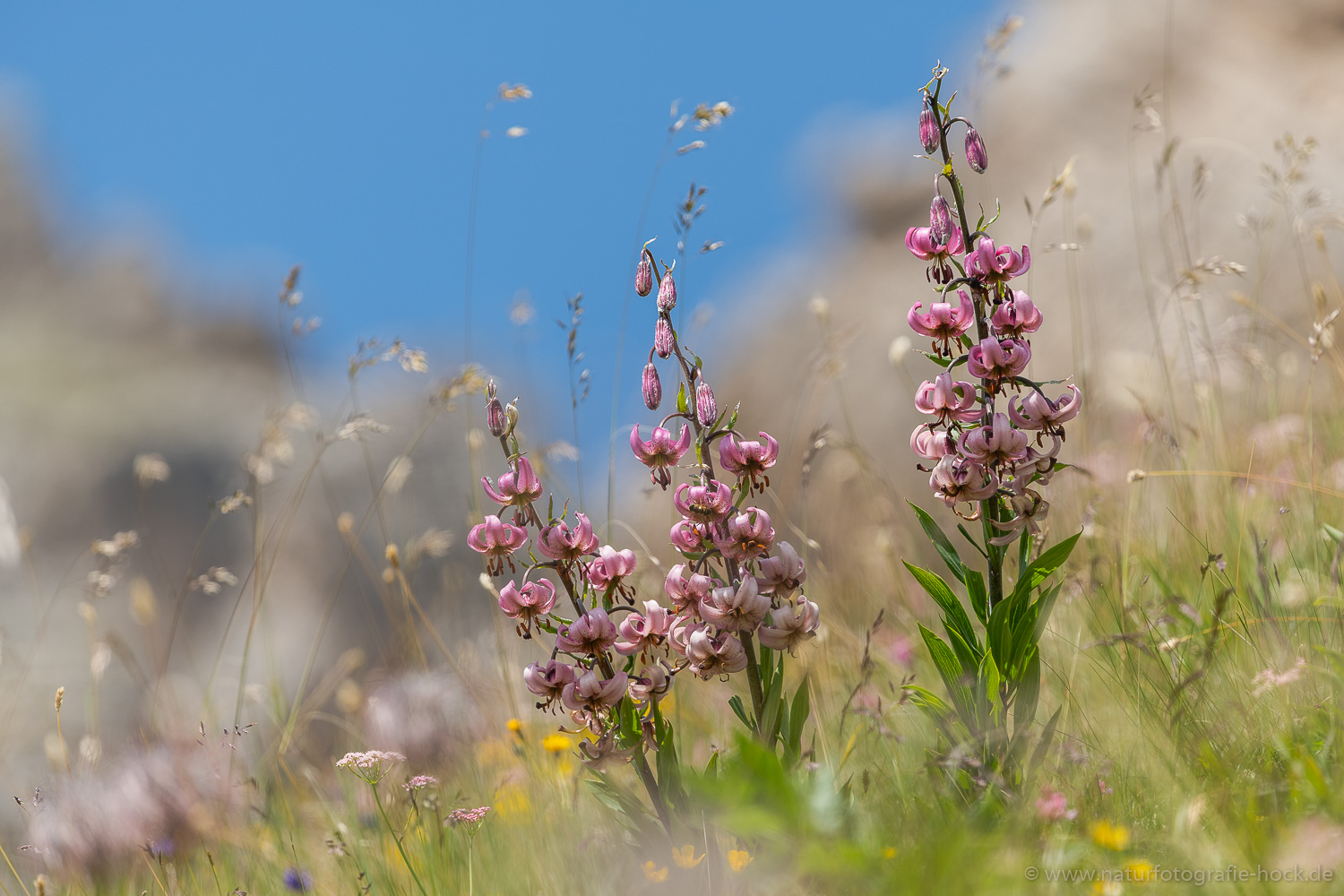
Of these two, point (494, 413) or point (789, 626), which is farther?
point (494, 413)

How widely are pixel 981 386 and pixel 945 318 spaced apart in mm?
143

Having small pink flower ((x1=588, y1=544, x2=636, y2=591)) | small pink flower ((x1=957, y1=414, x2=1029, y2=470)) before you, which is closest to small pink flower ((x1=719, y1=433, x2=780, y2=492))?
small pink flower ((x1=588, y1=544, x2=636, y2=591))

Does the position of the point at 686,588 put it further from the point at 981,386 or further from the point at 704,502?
the point at 981,386

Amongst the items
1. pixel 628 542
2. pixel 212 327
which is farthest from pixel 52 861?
pixel 212 327

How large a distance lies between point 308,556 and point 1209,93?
839cm

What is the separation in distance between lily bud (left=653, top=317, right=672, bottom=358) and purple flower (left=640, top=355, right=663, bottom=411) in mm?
30

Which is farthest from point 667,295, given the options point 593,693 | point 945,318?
point 593,693

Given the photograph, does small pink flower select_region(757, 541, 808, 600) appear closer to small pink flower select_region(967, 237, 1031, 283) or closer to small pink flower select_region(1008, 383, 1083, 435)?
small pink flower select_region(1008, 383, 1083, 435)

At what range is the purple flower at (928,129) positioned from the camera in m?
1.57

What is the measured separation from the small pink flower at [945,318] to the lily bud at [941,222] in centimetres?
10

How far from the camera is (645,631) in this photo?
1.54 metres

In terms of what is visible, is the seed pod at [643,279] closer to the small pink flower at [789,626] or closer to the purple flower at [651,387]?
the purple flower at [651,387]

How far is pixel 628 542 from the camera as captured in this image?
507cm

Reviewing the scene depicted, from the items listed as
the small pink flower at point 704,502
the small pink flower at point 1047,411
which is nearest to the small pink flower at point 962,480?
the small pink flower at point 1047,411
